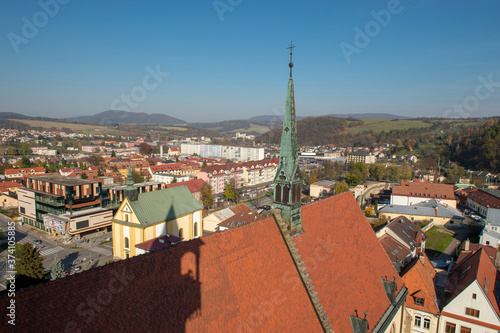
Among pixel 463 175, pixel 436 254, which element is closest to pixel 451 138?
pixel 463 175

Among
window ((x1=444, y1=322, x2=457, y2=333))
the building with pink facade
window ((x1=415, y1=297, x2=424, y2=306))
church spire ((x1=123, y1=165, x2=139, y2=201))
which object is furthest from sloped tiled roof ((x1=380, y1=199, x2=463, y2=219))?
church spire ((x1=123, y1=165, x2=139, y2=201))

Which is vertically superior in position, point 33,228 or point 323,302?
point 323,302

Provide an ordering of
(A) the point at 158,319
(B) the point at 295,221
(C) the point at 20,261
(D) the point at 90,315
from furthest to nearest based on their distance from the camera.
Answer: (C) the point at 20,261 < (B) the point at 295,221 < (A) the point at 158,319 < (D) the point at 90,315

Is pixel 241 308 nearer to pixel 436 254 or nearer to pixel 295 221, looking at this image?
pixel 295 221

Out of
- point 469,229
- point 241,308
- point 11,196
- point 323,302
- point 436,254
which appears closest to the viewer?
point 241,308

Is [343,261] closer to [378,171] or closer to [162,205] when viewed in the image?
[162,205]

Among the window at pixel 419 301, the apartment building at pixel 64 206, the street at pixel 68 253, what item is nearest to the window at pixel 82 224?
the apartment building at pixel 64 206

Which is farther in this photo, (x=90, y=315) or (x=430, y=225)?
(x=430, y=225)

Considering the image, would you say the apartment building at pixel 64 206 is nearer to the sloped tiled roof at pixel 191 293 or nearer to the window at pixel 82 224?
the window at pixel 82 224
